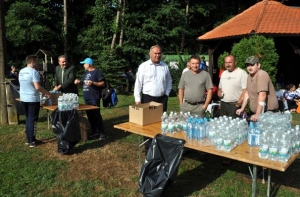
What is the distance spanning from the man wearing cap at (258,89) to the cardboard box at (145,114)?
1.27 m

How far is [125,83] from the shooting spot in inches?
575

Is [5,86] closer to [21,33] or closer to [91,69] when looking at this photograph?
[91,69]

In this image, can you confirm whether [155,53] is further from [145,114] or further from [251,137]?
[251,137]

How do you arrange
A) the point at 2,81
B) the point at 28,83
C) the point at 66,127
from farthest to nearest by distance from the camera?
1. the point at 2,81
2. the point at 28,83
3. the point at 66,127

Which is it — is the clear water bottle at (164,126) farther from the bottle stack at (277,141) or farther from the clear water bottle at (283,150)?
the clear water bottle at (283,150)

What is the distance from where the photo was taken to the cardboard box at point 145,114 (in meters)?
3.81

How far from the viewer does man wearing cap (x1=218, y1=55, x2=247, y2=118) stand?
437 cm

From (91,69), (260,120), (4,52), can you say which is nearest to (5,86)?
(4,52)

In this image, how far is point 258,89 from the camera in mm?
3539

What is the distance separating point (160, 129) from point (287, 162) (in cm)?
158

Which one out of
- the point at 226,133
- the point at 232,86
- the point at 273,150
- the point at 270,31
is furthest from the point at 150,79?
the point at 270,31

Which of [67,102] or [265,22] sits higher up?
[265,22]

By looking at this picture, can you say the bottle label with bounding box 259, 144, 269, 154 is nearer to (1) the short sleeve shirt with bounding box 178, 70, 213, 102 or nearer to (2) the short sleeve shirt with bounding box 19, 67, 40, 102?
(1) the short sleeve shirt with bounding box 178, 70, 213, 102

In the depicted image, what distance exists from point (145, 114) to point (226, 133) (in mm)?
1225
